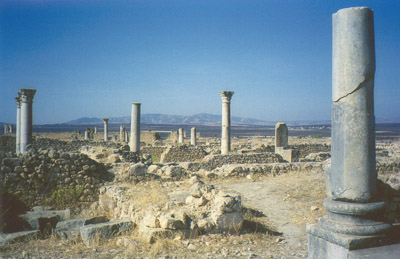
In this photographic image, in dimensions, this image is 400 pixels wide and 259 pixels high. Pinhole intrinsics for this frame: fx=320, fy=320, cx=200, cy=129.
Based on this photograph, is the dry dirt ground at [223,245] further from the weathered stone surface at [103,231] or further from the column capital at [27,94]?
the column capital at [27,94]

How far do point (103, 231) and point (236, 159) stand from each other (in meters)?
11.6

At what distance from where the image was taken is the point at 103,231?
5.75 metres

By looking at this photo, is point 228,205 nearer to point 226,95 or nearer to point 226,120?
point 226,120

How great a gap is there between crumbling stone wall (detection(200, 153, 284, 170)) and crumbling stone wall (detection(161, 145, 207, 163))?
4.56 m

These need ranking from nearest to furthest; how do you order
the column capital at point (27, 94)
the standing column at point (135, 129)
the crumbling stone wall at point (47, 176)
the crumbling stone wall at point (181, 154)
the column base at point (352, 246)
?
the column base at point (352, 246)
the crumbling stone wall at point (47, 176)
the column capital at point (27, 94)
the standing column at point (135, 129)
the crumbling stone wall at point (181, 154)

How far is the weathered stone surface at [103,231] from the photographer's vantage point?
18.3 ft

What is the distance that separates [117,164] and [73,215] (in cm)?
286

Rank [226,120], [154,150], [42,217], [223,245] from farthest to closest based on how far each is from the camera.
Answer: [154,150] → [226,120] → [42,217] → [223,245]

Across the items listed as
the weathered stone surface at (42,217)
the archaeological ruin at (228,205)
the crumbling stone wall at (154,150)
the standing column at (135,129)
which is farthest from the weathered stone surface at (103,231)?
the crumbling stone wall at (154,150)

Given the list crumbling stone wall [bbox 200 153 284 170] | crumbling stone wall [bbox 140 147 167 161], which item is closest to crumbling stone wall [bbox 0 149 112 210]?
crumbling stone wall [bbox 200 153 284 170]

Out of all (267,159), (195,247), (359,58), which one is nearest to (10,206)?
(195,247)

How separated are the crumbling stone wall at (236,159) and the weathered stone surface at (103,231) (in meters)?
9.38

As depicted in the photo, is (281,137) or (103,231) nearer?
(103,231)

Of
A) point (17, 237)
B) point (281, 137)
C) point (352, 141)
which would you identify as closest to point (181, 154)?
point (281, 137)
